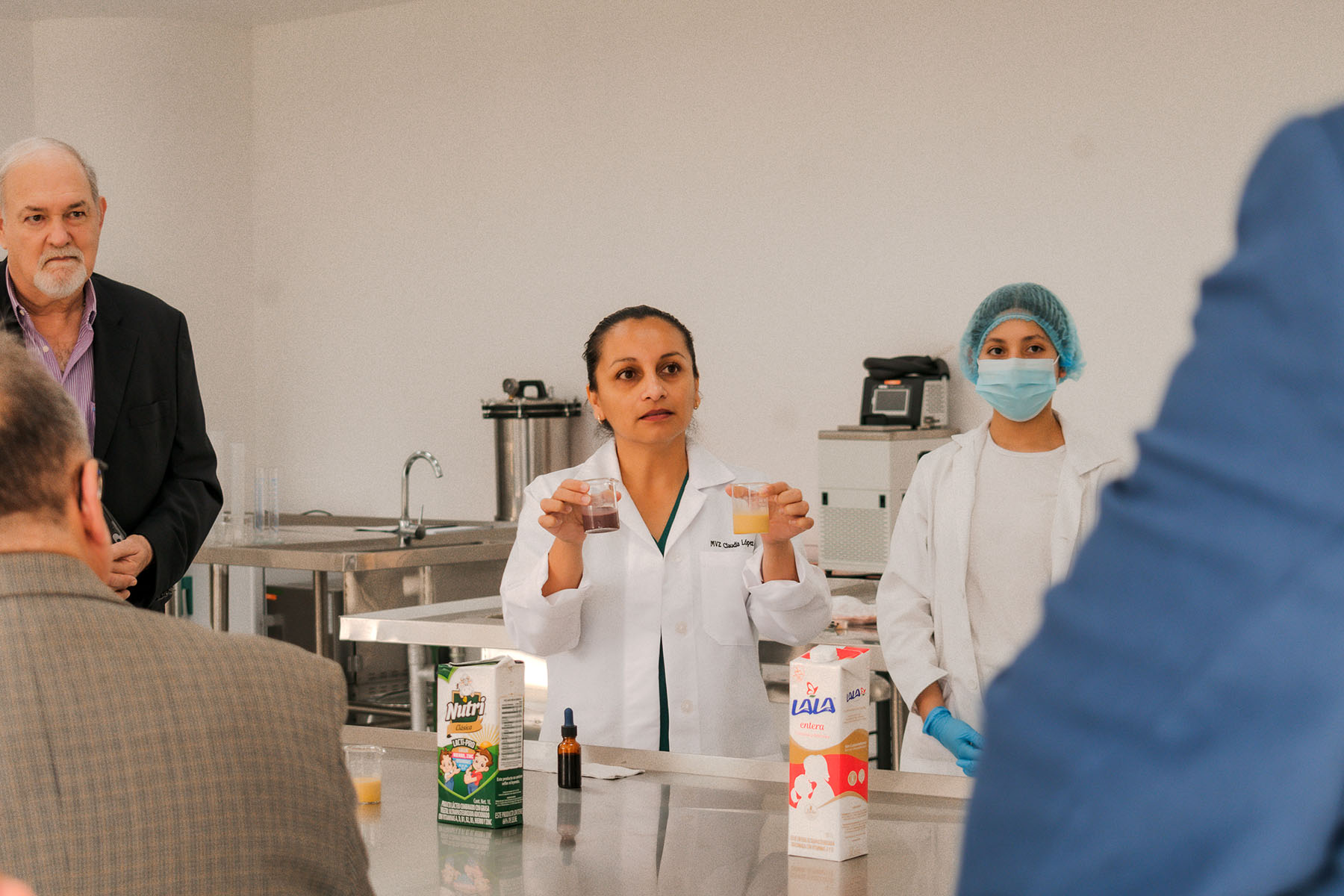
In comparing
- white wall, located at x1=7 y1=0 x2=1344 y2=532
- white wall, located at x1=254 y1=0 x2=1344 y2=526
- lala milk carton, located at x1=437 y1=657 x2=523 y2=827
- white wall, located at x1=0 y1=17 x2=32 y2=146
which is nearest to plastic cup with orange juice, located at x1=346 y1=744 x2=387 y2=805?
lala milk carton, located at x1=437 y1=657 x2=523 y2=827

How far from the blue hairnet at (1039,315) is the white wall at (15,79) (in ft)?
16.9

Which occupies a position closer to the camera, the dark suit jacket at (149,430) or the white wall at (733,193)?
the dark suit jacket at (149,430)

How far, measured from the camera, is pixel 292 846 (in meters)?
1.09

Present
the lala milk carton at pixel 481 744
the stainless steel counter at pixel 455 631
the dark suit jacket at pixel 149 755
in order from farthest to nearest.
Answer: the stainless steel counter at pixel 455 631, the lala milk carton at pixel 481 744, the dark suit jacket at pixel 149 755

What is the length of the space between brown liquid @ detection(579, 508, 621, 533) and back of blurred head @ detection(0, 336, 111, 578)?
1053mm

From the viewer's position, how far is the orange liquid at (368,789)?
1.68 metres

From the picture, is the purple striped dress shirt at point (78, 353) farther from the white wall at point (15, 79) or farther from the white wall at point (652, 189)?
the white wall at point (15, 79)

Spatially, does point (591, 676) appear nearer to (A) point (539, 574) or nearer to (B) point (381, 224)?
(A) point (539, 574)

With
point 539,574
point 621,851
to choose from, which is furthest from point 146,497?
point 621,851

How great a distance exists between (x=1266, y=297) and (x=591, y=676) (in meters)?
1.98

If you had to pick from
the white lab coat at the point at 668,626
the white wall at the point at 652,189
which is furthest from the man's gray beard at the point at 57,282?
the white wall at the point at 652,189

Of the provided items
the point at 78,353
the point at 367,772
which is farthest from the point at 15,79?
the point at 367,772

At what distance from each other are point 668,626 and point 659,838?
775mm

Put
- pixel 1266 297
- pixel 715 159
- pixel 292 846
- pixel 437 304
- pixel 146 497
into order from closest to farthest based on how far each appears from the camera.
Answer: pixel 1266 297 → pixel 292 846 → pixel 146 497 → pixel 715 159 → pixel 437 304
